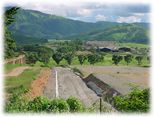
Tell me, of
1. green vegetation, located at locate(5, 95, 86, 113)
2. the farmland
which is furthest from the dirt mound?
green vegetation, located at locate(5, 95, 86, 113)

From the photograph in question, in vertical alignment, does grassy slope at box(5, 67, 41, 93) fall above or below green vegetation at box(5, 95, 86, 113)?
below

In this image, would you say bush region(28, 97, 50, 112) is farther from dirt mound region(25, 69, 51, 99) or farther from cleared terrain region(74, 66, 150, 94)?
cleared terrain region(74, 66, 150, 94)

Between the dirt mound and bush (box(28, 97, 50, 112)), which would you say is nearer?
bush (box(28, 97, 50, 112))

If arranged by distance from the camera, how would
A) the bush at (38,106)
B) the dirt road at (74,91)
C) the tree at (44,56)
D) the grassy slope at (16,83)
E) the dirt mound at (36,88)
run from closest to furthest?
the bush at (38,106)
the dirt mound at (36,88)
the grassy slope at (16,83)
the dirt road at (74,91)
the tree at (44,56)

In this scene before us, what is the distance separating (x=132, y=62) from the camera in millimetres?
109188

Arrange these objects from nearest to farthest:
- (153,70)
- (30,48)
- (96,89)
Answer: (153,70) < (96,89) < (30,48)

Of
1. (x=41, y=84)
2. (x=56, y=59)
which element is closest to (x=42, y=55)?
(x=56, y=59)

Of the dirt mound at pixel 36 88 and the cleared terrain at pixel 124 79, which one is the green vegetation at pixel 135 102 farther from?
the cleared terrain at pixel 124 79

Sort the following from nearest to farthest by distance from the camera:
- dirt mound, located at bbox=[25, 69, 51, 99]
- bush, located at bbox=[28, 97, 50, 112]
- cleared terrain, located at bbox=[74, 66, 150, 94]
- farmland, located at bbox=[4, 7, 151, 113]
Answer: bush, located at bbox=[28, 97, 50, 112] < farmland, located at bbox=[4, 7, 151, 113] < dirt mound, located at bbox=[25, 69, 51, 99] < cleared terrain, located at bbox=[74, 66, 150, 94]

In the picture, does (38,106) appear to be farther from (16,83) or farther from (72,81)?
(72,81)

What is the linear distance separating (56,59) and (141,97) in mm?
86042

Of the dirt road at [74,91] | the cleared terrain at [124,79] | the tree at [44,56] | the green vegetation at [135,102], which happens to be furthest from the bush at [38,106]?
the tree at [44,56]

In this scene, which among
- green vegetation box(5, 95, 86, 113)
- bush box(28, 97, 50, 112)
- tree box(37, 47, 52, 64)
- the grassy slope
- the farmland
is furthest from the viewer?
tree box(37, 47, 52, 64)

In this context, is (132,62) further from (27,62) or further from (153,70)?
(153,70)
